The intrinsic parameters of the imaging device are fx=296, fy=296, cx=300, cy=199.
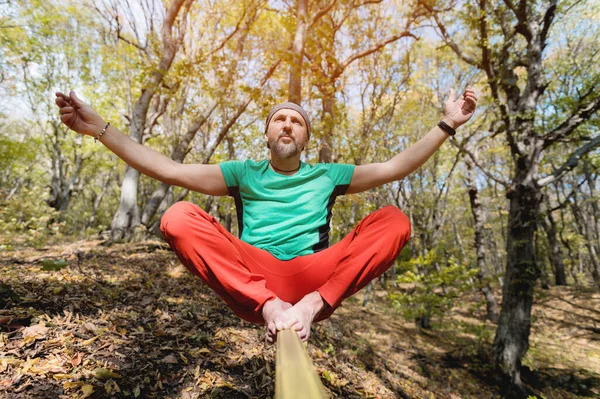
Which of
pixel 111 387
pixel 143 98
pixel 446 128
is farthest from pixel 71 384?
pixel 143 98

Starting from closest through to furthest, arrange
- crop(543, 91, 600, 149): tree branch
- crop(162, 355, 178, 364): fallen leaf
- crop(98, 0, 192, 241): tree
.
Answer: crop(162, 355, 178, 364): fallen leaf
crop(543, 91, 600, 149): tree branch
crop(98, 0, 192, 241): tree

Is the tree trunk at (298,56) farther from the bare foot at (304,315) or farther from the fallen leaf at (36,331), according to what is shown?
the fallen leaf at (36,331)

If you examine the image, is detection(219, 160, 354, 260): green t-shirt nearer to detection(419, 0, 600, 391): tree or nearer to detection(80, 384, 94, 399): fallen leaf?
detection(80, 384, 94, 399): fallen leaf

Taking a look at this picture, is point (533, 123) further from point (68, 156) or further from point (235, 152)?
point (68, 156)

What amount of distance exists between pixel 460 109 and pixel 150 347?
343 centimetres

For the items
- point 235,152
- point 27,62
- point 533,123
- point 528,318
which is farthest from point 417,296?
point 27,62

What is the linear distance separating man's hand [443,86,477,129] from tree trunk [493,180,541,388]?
18.4 ft

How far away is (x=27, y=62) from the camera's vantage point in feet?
45.8

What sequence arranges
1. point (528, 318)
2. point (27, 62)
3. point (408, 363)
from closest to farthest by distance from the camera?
point (528, 318), point (408, 363), point (27, 62)

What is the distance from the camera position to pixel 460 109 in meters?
2.39

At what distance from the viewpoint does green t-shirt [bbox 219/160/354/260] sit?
222cm

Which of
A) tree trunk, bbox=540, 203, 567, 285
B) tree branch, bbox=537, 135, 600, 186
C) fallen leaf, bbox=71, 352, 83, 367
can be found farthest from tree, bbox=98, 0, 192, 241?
tree trunk, bbox=540, 203, 567, 285

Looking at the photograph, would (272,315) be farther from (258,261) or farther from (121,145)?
(121,145)

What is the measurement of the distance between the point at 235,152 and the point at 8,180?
29.2m
